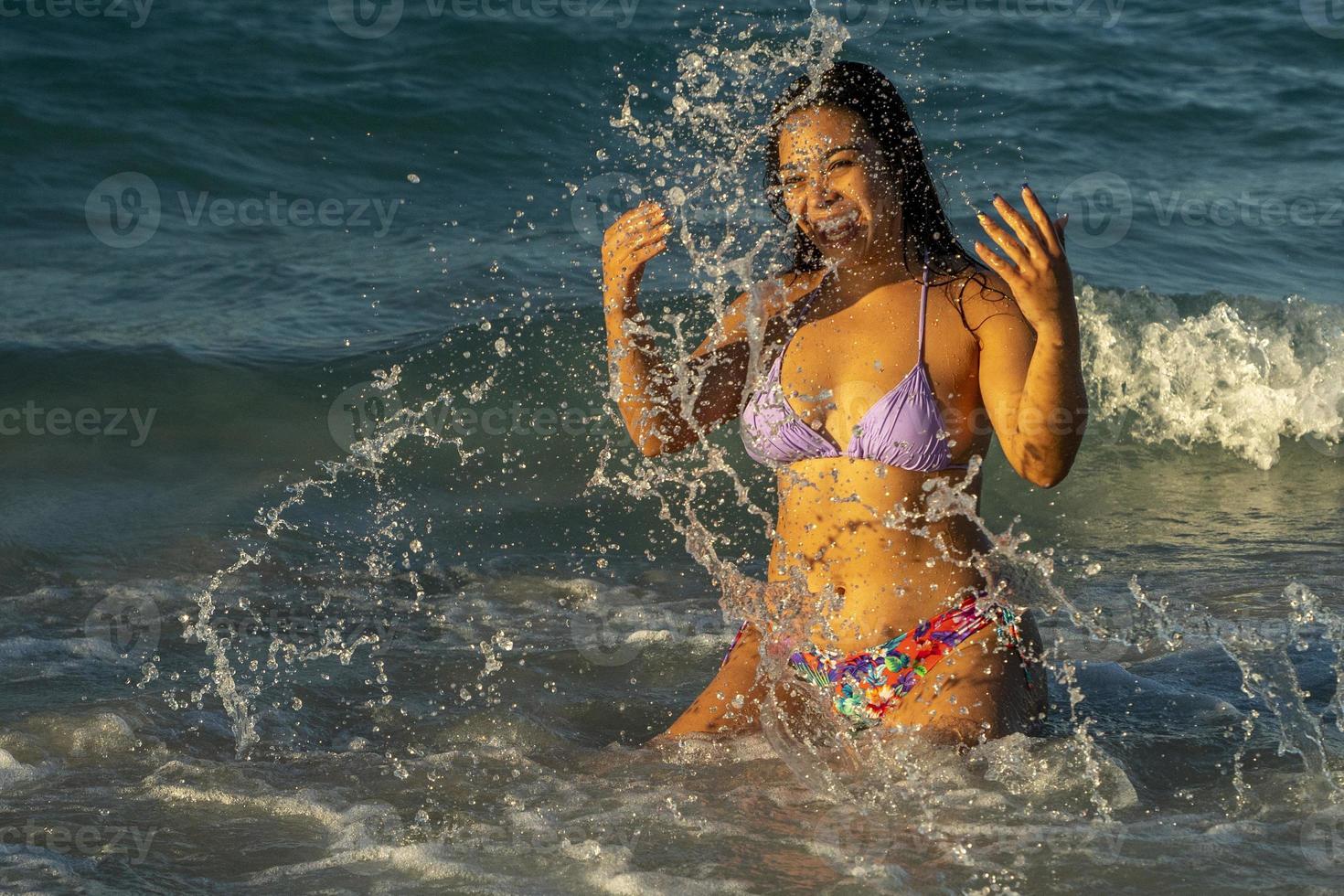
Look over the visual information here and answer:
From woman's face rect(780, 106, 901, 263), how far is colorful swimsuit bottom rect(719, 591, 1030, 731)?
3.06 feet

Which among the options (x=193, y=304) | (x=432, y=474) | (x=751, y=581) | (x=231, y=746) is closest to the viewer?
(x=751, y=581)

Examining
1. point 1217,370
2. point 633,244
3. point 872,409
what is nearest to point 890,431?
point 872,409

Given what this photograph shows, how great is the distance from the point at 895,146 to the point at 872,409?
2.16 feet

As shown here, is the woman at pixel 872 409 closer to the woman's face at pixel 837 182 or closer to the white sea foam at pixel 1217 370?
the woman's face at pixel 837 182

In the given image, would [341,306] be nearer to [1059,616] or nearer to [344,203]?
[344,203]

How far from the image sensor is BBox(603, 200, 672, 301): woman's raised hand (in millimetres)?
3395

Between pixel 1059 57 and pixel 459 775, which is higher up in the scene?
pixel 1059 57

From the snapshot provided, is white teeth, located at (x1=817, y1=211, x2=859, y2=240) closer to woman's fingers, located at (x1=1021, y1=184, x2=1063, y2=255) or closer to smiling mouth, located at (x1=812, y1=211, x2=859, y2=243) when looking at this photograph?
smiling mouth, located at (x1=812, y1=211, x2=859, y2=243)

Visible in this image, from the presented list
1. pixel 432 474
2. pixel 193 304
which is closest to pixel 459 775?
pixel 432 474

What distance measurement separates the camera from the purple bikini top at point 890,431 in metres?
3.40

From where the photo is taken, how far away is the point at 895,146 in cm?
358

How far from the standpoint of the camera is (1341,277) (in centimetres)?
1035

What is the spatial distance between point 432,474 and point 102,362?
86.6 inches

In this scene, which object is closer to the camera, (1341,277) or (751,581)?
(751,581)
